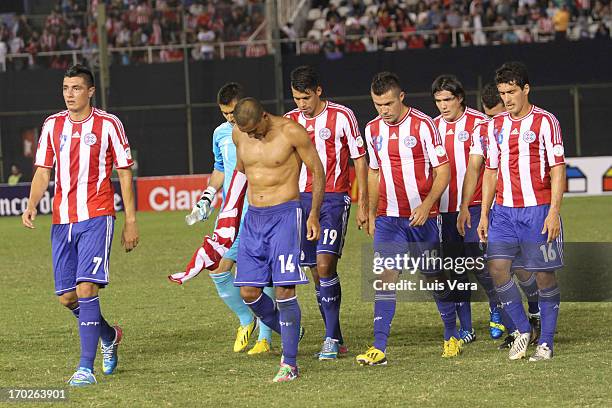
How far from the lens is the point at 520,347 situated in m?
8.30

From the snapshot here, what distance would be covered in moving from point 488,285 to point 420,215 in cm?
160

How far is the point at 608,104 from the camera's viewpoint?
25.7 meters

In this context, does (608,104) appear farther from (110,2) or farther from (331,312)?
(331,312)

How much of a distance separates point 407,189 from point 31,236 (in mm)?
13066

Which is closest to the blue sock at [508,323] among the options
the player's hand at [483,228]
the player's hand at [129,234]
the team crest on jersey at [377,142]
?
the player's hand at [483,228]

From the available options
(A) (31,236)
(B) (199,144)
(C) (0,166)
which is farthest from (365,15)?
(A) (31,236)

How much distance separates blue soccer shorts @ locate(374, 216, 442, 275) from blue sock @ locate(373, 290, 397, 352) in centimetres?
33

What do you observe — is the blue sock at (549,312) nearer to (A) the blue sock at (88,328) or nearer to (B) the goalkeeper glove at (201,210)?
(B) the goalkeeper glove at (201,210)

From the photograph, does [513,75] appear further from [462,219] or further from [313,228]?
[313,228]

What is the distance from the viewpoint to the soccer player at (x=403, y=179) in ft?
27.9

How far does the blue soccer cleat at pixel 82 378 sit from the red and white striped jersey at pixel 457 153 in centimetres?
341

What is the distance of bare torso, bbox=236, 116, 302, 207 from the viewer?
786 centimetres

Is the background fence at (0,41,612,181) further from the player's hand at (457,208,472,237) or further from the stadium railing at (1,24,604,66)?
the player's hand at (457,208,472,237)

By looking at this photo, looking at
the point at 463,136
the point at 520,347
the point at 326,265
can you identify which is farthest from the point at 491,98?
the point at 520,347
